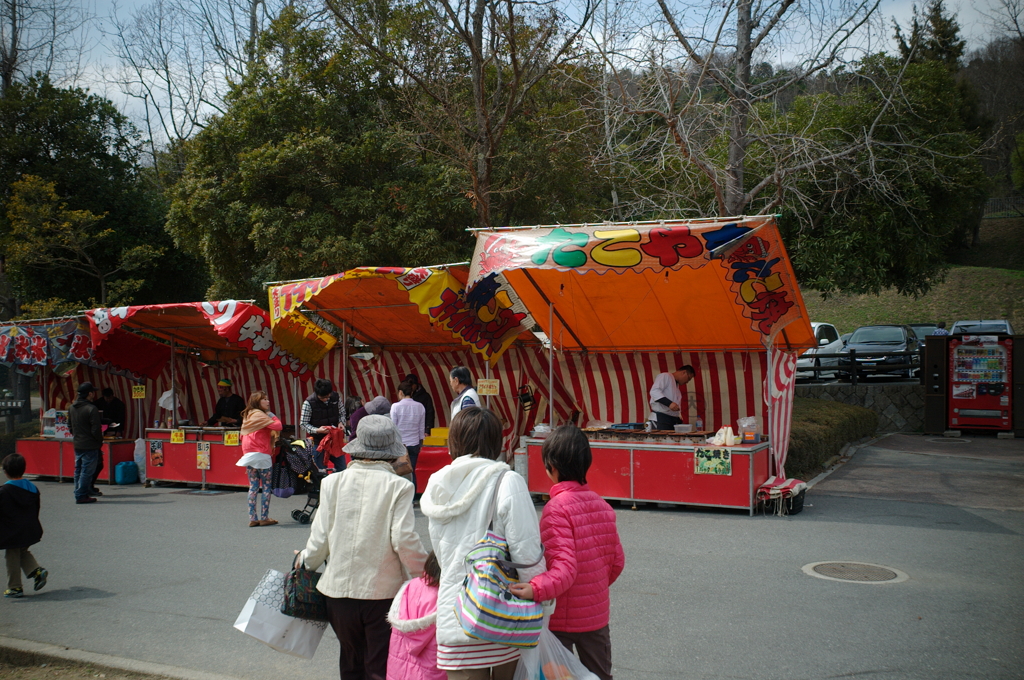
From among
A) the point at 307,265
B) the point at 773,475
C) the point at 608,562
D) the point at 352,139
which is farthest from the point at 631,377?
the point at 608,562

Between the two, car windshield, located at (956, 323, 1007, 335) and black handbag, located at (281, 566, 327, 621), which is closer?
black handbag, located at (281, 566, 327, 621)

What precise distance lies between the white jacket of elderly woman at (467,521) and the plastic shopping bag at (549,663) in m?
0.22

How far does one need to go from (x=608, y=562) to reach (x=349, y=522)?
1.25 metres

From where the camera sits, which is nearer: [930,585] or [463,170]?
[930,585]

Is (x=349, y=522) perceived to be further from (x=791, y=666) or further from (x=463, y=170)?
(x=463, y=170)

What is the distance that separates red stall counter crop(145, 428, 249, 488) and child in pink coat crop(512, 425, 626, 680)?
1018 centimetres

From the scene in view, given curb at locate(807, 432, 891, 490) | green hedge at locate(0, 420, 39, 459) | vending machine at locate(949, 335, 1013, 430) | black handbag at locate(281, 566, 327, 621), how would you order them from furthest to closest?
green hedge at locate(0, 420, 39, 459), vending machine at locate(949, 335, 1013, 430), curb at locate(807, 432, 891, 490), black handbag at locate(281, 566, 327, 621)

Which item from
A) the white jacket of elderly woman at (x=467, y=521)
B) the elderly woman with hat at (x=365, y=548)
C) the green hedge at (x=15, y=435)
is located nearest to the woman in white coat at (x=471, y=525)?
the white jacket of elderly woman at (x=467, y=521)

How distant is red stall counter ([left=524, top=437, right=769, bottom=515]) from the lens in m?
9.47

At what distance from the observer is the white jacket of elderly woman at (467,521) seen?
3.10 meters

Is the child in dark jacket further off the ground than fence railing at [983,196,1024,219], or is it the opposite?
fence railing at [983,196,1024,219]

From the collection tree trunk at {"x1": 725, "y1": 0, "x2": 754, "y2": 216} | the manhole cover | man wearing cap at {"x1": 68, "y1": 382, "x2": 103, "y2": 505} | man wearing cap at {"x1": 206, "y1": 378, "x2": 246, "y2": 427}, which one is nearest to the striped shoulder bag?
the manhole cover

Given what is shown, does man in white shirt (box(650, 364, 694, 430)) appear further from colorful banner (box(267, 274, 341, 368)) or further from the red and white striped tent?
colorful banner (box(267, 274, 341, 368))

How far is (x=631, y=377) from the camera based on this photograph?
1300 cm
